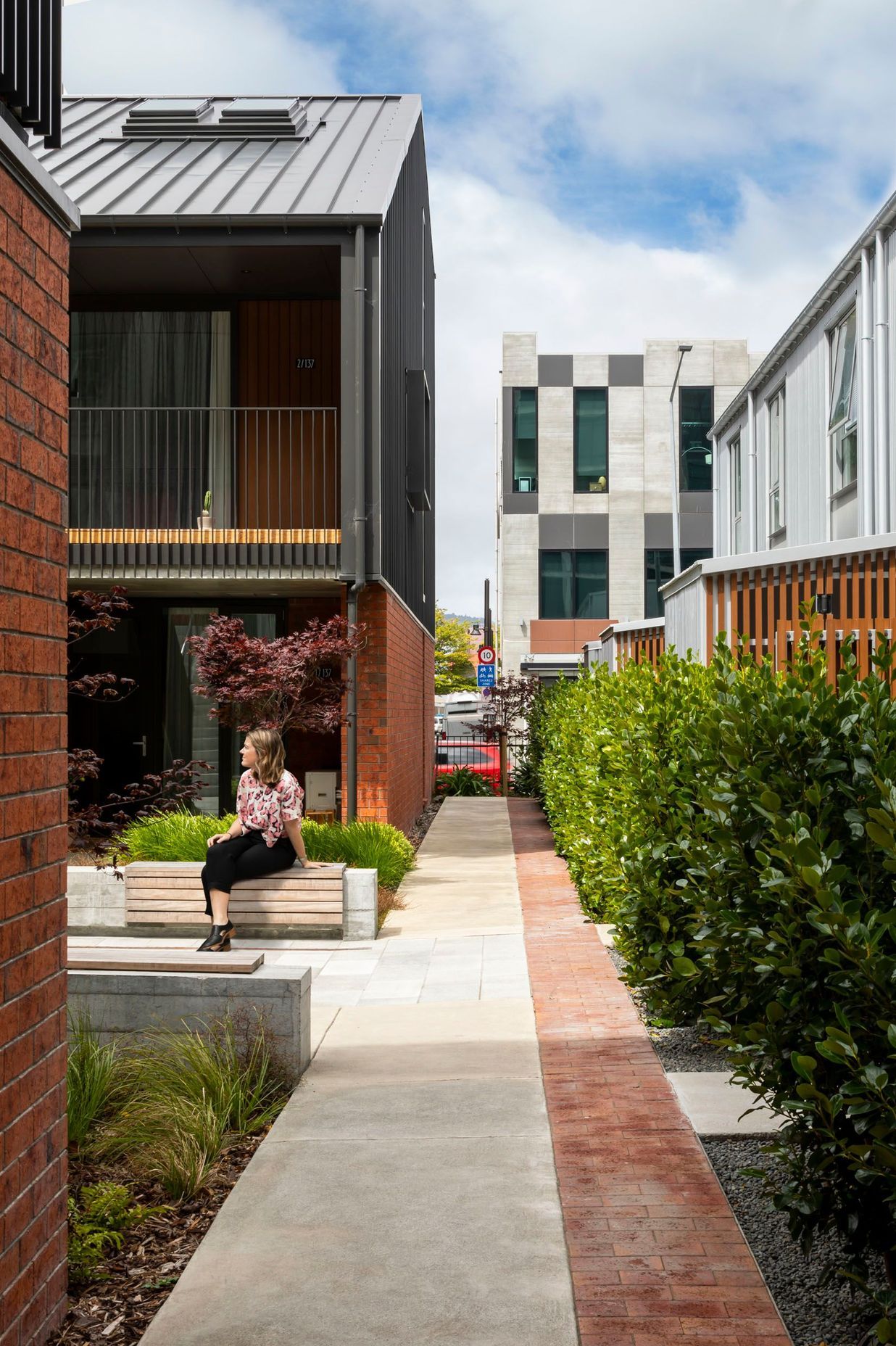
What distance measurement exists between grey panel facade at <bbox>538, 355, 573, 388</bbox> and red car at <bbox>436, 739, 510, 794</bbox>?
1065 centimetres

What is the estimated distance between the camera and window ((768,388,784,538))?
1917cm

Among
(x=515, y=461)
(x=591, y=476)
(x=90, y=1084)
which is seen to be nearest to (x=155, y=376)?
(x=90, y=1084)

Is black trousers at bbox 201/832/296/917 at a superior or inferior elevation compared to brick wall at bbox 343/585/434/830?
inferior

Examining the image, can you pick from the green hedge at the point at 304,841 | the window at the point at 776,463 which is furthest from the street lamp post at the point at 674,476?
the green hedge at the point at 304,841

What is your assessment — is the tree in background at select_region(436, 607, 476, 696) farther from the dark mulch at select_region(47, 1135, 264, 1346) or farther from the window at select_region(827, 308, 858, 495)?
the dark mulch at select_region(47, 1135, 264, 1346)

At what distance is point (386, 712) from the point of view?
42.3ft

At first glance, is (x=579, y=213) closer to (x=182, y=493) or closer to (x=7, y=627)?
(x=182, y=493)

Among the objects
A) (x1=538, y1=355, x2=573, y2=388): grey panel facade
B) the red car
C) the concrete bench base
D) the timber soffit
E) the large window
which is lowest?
the red car

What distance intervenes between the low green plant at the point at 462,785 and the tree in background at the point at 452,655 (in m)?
36.0

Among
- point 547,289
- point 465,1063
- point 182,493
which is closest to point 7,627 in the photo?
point 465,1063

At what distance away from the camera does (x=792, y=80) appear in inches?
419

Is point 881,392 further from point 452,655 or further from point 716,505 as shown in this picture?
point 452,655

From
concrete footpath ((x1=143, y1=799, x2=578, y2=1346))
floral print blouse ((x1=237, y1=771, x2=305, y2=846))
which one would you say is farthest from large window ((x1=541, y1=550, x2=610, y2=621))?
concrete footpath ((x1=143, y1=799, x2=578, y2=1346))

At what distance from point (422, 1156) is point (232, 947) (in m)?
4.58
